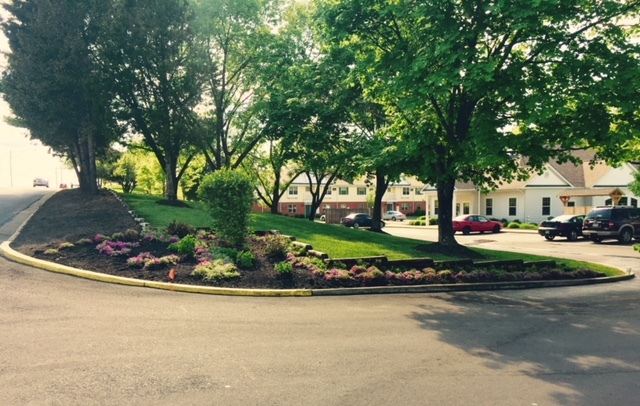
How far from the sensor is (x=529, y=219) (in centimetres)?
4259

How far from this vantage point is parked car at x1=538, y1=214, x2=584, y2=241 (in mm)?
29016

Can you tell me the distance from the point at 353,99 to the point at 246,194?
1260 cm

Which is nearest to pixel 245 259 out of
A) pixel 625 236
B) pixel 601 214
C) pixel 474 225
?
pixel 601 214

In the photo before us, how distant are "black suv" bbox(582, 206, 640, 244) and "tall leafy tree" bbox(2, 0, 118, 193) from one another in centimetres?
2726

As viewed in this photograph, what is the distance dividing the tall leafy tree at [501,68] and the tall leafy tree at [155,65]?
9858 millimetres

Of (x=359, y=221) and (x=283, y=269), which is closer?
(x=283, y=269)

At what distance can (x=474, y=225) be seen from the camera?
3666 cm

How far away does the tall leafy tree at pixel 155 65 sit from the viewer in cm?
2148

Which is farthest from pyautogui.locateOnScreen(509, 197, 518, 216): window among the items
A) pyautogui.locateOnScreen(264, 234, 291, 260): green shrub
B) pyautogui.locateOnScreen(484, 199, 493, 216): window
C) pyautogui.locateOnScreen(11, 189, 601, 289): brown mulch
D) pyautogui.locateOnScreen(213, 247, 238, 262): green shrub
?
pyautogui.locateOnScreen(213, 247, 238, 262): green shrub

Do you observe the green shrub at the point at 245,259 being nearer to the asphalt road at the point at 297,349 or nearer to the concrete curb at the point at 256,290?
the concrete curb at the point at 256,290

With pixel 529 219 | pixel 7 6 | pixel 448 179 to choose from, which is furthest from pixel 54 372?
pixel 529 219

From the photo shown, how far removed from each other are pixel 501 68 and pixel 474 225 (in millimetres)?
24865

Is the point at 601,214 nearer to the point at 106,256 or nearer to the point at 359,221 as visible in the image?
the point at 359,221

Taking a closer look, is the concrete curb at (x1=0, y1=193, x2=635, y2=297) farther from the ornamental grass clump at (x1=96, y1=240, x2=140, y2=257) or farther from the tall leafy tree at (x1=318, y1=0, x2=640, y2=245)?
the tall leafy tree at (x1=318, y1=0, x2=640, y2=245)
